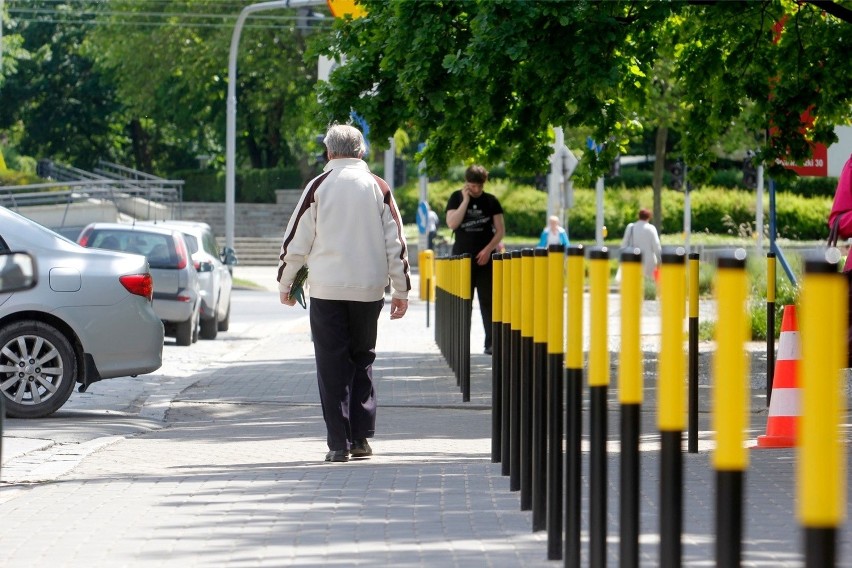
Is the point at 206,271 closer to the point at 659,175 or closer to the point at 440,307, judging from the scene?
the point at 440,307

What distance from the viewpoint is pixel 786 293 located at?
66.3ft

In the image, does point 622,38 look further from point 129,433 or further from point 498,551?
point 498,551

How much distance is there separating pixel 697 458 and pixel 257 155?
62272 millimetres

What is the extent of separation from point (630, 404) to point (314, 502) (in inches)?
122

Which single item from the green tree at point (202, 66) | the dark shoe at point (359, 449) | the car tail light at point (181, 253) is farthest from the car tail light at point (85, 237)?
the green tree at point (202, 66)

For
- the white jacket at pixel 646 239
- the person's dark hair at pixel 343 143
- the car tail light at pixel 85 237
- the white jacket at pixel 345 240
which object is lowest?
the white jacket at pixel 646 239

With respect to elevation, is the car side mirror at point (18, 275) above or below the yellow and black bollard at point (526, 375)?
above

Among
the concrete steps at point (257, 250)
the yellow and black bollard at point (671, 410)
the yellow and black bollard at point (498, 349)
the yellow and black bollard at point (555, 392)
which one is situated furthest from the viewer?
the concrete steps at point (257, 250)

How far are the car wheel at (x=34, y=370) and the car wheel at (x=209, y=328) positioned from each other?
1007 cm

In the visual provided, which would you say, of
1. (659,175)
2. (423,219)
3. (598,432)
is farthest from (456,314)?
(659,175)

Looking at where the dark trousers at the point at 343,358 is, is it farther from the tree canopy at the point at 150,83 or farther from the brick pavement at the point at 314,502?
the tree canopy at the point at 150,83

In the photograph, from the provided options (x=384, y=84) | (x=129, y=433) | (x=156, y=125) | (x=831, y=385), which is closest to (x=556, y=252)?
(x=831, y=385)

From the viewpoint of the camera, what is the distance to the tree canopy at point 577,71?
1379 cm

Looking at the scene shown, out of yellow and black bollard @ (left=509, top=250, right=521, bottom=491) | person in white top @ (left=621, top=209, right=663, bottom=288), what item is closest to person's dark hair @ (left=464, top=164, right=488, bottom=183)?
yellow and black bollard @ (left=509, top=250, right=521, bottom=491)
